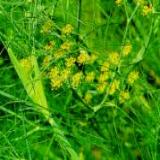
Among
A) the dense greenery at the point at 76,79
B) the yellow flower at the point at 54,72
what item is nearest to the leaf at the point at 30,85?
the dense greenery at the point at 76,79

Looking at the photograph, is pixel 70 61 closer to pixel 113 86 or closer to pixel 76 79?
pixel 76 79

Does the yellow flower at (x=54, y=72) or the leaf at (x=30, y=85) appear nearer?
the yellow flower at (x=54, y=72)

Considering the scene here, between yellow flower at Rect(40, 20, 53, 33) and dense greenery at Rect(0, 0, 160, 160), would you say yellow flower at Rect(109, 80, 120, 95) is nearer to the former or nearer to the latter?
dense greenery at Rect(0, 0, 160, 160)

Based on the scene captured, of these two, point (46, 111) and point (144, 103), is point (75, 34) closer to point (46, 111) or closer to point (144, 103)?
point (46, 111)

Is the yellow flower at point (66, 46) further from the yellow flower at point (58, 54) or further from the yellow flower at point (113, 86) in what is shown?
the yellow flower at point (113, 86)

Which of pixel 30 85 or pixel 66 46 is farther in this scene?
pixel 30 85

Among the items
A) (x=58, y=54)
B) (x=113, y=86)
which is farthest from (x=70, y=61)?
(x=113, y=86)

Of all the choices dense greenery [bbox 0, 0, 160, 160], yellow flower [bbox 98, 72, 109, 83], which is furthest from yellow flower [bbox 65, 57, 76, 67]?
yellow flower [bbox 98, 72, 109, 83]

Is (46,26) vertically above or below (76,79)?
above

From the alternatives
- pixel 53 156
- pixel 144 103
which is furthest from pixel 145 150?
pixel 53 156
